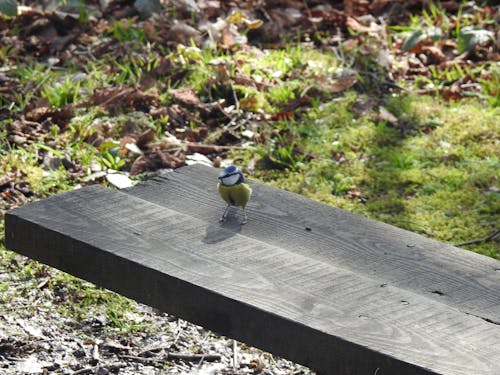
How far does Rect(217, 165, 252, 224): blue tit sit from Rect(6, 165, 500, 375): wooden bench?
0.06 meters

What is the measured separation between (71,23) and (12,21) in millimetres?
418

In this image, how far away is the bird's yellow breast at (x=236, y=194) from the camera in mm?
2873

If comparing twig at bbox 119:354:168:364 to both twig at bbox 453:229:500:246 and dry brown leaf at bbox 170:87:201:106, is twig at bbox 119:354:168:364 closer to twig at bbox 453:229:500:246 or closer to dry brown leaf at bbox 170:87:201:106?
twig at bbox 453:229:500:246

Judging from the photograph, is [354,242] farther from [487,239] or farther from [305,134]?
[305,134]

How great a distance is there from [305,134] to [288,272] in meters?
2.72

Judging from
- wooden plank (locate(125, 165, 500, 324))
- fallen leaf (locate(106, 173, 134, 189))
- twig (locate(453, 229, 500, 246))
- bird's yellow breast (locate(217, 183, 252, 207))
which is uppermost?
bird's yellow breast (locate(217, 183, 252, 207))

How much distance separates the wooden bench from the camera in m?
2.06

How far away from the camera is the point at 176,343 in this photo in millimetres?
3426

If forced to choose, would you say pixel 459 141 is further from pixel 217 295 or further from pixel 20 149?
pixel 217 295

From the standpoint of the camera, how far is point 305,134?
5016 millimetres

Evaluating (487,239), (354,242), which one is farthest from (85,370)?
(487,239)

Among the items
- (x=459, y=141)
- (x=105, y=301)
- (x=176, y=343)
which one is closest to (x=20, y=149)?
(x=105, y=301)

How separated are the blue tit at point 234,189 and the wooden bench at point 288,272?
2.2 inches

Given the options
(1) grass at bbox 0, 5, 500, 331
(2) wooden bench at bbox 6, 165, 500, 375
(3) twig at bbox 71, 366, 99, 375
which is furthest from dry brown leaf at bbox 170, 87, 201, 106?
(3) twig at bbox 71, 366, 99, 375
